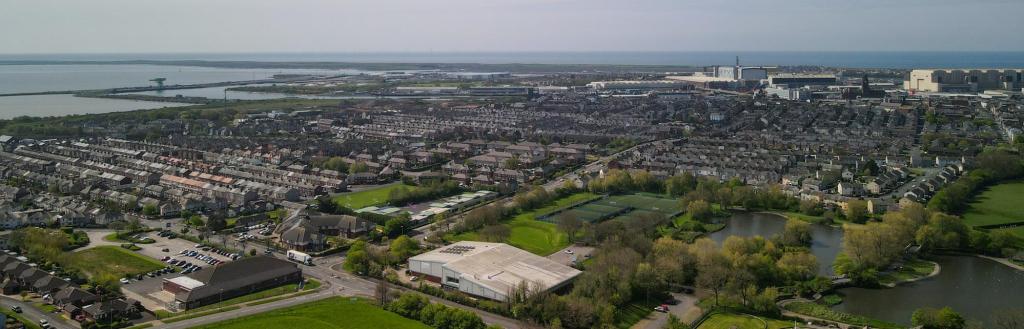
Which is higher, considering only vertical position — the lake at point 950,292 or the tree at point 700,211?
the tree at point 700,211

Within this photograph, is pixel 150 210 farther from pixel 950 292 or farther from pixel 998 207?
pixel 998 207

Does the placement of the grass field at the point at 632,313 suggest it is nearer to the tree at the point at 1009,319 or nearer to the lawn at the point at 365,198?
the tree at the point at 1009,319

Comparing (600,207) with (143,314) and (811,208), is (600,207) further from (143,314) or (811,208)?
(143,314)

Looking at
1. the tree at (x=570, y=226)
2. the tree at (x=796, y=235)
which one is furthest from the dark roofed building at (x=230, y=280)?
the tree at (x=796, y=235)

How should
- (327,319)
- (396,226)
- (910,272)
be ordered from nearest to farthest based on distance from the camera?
1. (327,319)
2. (910,272)
3. (396,226)

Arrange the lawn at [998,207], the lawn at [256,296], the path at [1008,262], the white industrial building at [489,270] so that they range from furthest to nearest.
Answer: the lawn at [998,207], the path at [1008,262], the white industrial building at [489,270], the lawn at [256,296]

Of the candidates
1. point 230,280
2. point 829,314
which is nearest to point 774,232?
point 829,314
